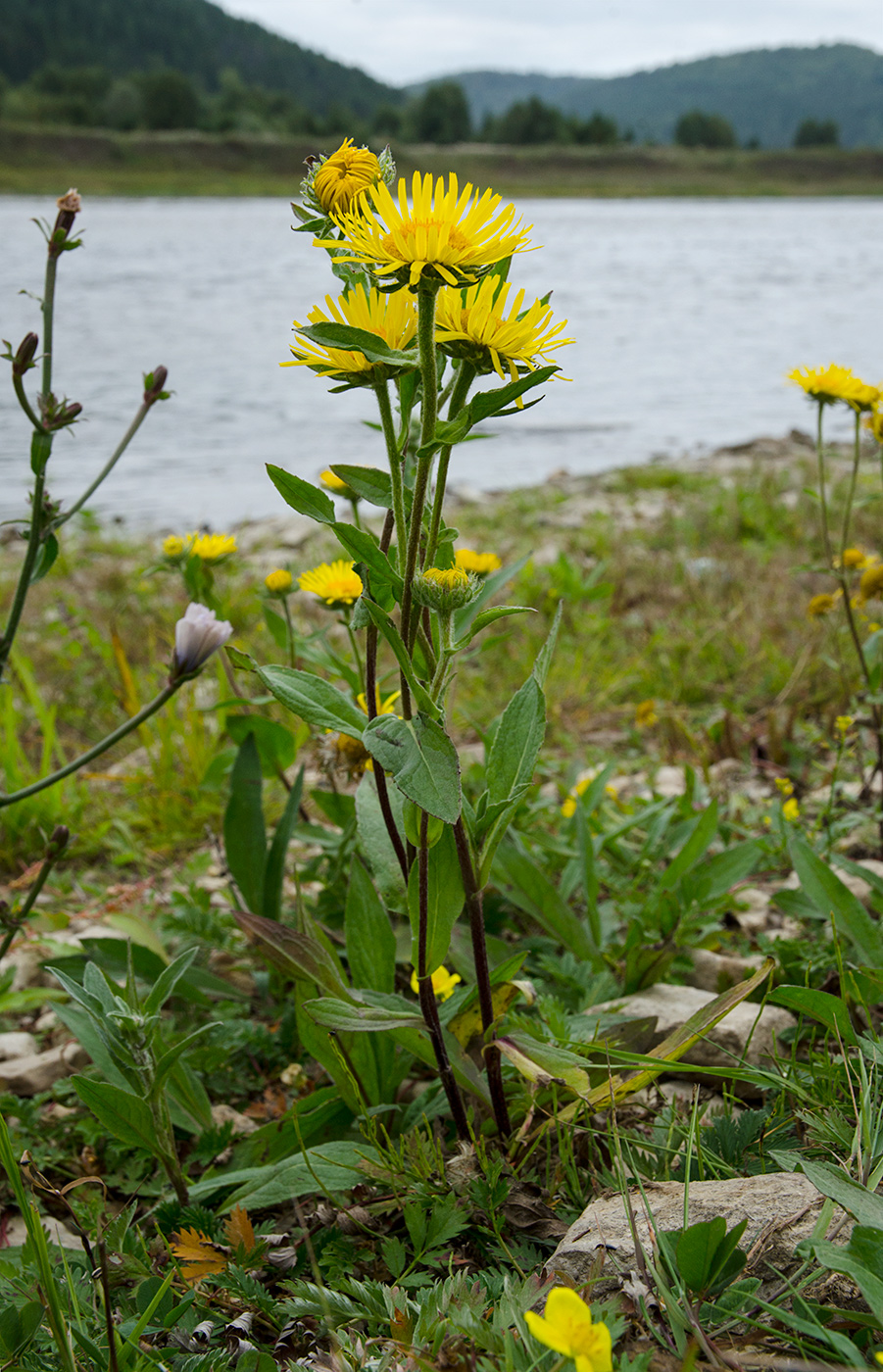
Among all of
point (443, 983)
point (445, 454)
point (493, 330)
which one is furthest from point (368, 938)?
point (493, 330)

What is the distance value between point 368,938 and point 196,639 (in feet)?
1.50

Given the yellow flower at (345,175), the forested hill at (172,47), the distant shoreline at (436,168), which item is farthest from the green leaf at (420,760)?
the forested hill at (172,47)

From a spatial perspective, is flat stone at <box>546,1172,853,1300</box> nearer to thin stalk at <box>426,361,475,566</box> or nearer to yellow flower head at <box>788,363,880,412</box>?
thin stalk at <box>426,361,475,566</box>

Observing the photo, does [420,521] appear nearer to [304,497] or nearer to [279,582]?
[304,497]

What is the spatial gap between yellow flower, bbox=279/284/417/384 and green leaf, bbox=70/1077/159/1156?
32.8 inches

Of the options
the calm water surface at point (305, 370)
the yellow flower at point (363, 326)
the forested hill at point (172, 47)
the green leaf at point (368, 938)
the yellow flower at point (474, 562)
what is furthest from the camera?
the forested hill at point (172, 47)

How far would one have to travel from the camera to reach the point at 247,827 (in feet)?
5.33

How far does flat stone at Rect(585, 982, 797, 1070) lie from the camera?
50.3 inches

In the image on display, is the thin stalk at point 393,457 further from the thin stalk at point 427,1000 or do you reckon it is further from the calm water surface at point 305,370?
the thin stalk at point 427,1000

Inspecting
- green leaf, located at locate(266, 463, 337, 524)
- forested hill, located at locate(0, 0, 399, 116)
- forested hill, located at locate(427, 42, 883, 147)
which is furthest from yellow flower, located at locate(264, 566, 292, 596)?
forested hill, located at locate(427, 42, 883, 147)

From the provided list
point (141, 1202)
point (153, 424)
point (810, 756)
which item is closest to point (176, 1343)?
point (141, 1202)

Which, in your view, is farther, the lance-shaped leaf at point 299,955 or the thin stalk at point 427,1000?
the lance-shaped leaf at point 299,955

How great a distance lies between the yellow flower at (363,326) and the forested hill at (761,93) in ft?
543

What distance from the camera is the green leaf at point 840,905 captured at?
1327 millimetres
